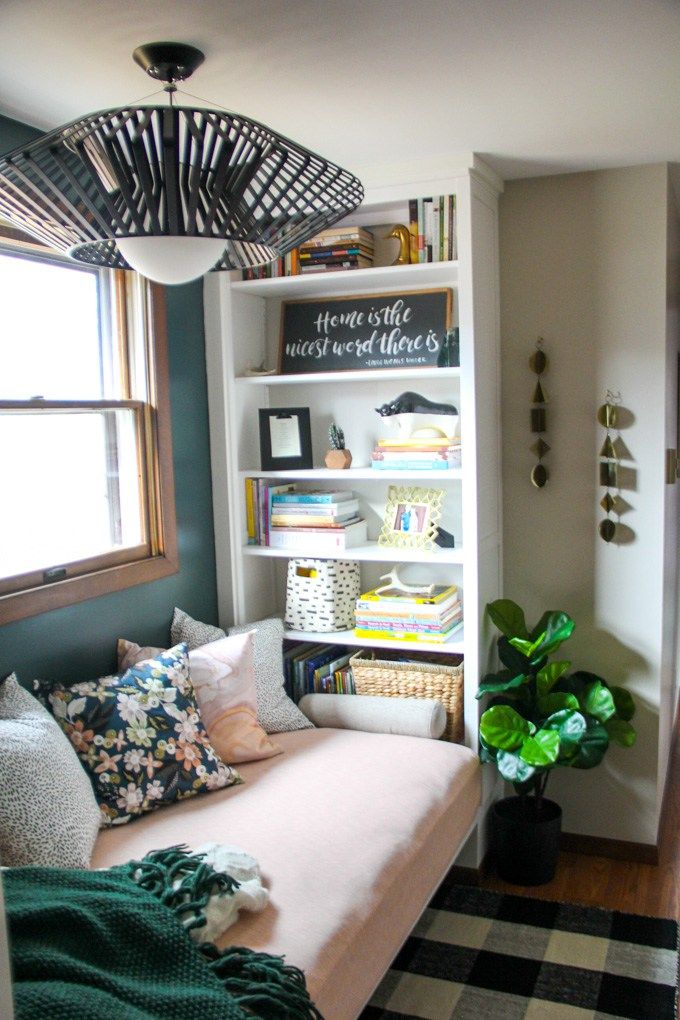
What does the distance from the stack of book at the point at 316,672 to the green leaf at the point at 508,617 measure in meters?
0.57

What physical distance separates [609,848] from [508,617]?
0.97 meters

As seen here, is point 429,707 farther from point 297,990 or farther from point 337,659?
point 297,990

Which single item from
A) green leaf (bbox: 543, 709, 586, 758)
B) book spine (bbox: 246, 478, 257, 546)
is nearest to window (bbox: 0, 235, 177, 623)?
book spine (bbox: 246, 478, 257, 546)

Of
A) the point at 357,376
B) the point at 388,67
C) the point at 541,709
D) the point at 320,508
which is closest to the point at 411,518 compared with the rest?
the point at 320,508

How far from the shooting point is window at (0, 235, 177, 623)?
268 cm

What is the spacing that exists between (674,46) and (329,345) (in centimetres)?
169

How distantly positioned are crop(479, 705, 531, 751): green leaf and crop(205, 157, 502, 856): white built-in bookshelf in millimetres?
136

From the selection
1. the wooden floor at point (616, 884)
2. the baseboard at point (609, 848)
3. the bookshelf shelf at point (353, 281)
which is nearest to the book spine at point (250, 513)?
the bookshelf shelf at point (353, 281)

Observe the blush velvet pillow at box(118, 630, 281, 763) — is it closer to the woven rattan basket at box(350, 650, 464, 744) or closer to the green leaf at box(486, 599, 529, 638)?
the woven rattan basket at box(350, 650, 464, 744)

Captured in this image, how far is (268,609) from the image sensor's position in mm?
3785

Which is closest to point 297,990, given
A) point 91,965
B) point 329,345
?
point 91,965

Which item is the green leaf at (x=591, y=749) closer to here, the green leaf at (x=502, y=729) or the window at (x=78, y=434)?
the green leaf at (x=502, y=729)

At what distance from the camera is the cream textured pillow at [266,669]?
3.21 m

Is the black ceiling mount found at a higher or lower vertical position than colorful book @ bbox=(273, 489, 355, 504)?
higher
